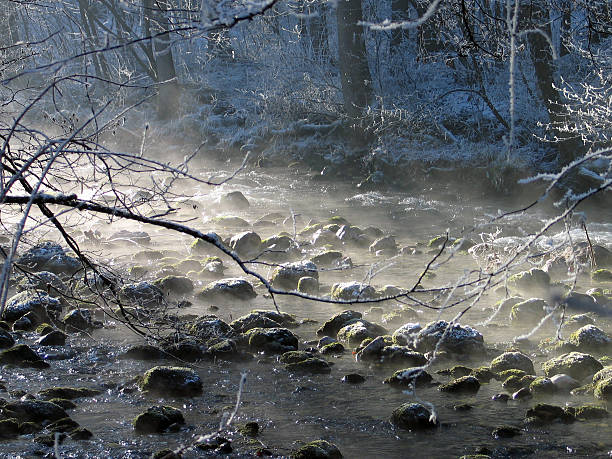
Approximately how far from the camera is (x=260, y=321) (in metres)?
6.23

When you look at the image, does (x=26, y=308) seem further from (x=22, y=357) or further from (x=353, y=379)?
(x=353, y=379)

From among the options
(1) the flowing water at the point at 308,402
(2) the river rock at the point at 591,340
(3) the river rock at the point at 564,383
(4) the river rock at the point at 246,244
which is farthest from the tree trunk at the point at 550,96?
(3) the river rock at the point at 564,383

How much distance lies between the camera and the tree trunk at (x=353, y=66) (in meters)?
14.4

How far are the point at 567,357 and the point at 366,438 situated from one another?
1809 mm

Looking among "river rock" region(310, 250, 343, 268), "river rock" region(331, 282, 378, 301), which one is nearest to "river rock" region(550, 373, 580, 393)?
"river rock" region(331, 282, 378, 301)

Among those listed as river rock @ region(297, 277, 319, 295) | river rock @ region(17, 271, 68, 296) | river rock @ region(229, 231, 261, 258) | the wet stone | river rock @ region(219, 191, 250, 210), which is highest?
river rock @ region(17, 271, 68, 296)

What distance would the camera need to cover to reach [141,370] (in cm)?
538

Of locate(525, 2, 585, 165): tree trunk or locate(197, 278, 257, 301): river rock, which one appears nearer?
locate(197, 278, 257, 301): river rock

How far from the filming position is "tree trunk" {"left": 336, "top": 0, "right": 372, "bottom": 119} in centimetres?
1443

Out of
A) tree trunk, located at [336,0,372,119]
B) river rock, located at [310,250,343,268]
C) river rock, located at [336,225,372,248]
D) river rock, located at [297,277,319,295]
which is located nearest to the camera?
river rock, located at [297,277,319,295]

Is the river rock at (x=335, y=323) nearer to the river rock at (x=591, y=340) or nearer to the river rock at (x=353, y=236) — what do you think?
the river rock at (x=591, y=340)

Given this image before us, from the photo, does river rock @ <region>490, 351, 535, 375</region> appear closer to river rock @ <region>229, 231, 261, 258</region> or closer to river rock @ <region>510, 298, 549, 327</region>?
river rock @ <region>510, 298, 549, 327</region>

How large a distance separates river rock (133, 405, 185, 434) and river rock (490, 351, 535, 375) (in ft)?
7.63

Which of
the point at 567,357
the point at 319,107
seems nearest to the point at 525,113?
the point at 319,107
